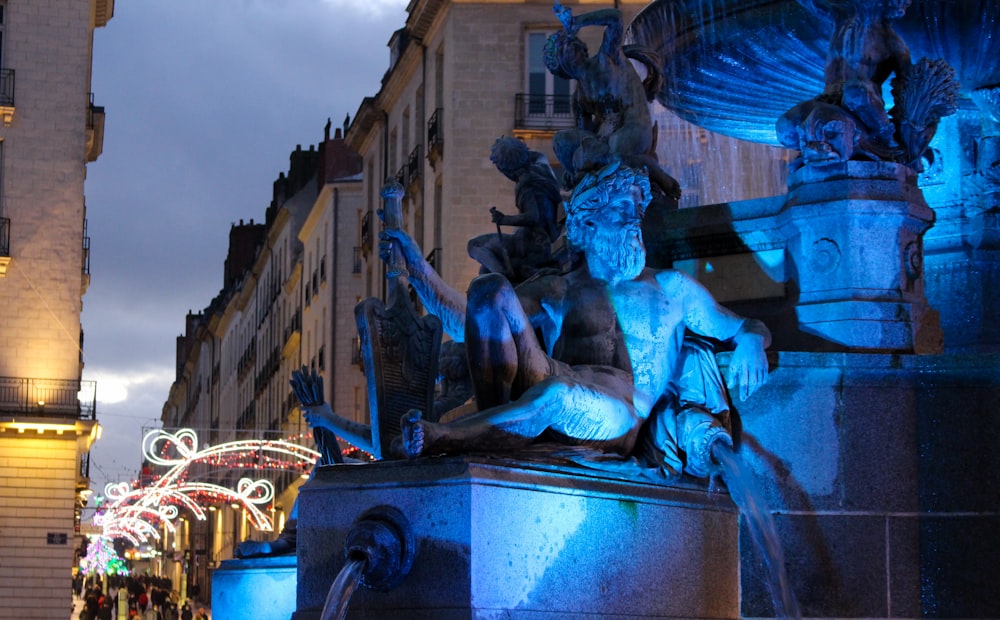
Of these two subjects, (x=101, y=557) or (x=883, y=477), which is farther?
(x=101, y=557)

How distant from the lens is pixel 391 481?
6.91 metres

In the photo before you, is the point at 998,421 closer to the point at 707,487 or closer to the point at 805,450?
the point at 805,450

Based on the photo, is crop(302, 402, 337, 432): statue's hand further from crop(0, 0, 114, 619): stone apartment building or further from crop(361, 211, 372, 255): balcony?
crop(361, 211, 372, 255): balcony

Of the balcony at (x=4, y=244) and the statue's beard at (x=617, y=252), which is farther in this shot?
the balcony at (x=4, y=244)

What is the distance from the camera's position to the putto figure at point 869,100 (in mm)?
9047

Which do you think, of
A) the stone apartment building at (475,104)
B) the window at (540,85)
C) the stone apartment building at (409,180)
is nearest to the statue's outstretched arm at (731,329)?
the stone apartment building at (409,180)

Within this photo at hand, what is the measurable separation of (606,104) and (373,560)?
3.96 meters

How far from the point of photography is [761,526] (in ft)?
26.3

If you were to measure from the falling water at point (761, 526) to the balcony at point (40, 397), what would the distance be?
3302 centimetres

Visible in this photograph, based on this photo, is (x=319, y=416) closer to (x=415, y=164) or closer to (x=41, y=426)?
(x=41, y=426)

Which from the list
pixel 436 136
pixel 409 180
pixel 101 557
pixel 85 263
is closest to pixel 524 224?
pixel 436 136

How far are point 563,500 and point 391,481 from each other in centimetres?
67

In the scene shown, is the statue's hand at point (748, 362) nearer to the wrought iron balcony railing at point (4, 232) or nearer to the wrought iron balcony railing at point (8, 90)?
the wrought iron balcony railing at point (4, 232)

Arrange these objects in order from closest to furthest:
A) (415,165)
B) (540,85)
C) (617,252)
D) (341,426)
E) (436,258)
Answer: (617,252)
(341,426)
(540,85)
(436,258)
(415,165)
